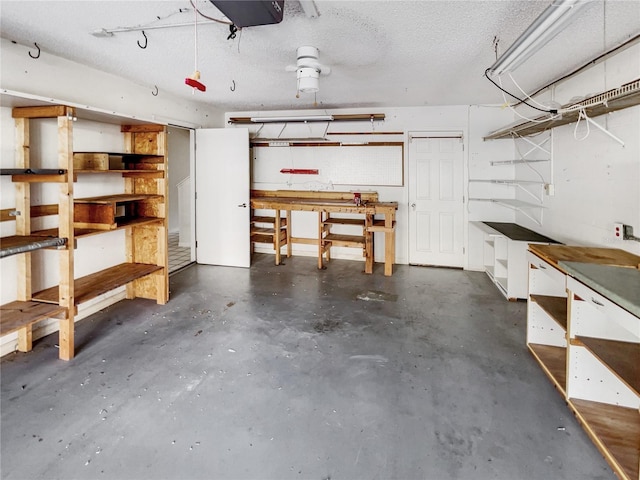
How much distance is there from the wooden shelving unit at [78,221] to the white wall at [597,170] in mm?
3909

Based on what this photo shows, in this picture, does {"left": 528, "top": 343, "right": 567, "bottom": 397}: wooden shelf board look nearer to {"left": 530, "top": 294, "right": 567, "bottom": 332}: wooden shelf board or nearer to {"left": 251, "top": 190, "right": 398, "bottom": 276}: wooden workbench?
{"left": 530, "top": 294, "right": 567, "bottom": 332}: wooden shelf board

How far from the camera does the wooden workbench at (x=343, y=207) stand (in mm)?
5039

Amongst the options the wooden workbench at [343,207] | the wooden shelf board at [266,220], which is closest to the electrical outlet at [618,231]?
the wooden workbench at [343,207]

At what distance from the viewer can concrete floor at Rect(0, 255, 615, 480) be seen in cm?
177

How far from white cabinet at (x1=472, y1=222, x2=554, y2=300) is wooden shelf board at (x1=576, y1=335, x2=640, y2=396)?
169cm

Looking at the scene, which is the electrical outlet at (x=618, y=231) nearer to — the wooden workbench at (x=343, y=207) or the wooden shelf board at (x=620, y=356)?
the wooden shelf board at (x=620, y=356)

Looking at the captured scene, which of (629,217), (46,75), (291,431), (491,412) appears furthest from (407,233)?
(46,75)

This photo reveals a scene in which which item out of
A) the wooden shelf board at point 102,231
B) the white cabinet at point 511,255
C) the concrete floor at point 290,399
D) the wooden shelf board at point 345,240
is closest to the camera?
the concrete floor at point 290,399

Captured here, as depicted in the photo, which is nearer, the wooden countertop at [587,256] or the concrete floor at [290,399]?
the concrete floor at [290,399]

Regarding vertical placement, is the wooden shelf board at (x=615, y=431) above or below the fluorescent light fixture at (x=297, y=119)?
below

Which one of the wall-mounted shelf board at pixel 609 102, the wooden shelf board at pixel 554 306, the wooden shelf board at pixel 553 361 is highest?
the wall-mounted shelf board at pixel 609 102

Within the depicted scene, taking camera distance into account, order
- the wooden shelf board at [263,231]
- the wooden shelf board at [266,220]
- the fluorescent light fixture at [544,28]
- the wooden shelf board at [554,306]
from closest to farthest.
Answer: the fluorescent light fixture at [544,28] < the wooden shelf board at [554,306] < the wooden shelf board at [263,231] < the wooden shelf board at [266,220]

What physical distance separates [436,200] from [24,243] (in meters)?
4.88

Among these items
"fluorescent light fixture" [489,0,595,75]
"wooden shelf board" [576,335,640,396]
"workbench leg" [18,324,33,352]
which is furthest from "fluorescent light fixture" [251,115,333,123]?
"wooden shelf board" [576,335,640,396]
